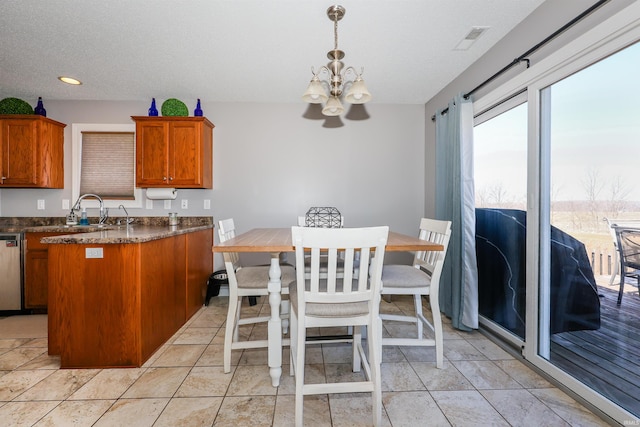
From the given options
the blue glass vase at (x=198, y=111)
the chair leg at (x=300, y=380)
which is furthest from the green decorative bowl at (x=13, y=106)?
the chair leg at (x=300, y=380)

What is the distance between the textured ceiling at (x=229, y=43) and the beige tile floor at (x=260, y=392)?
234 centimetres

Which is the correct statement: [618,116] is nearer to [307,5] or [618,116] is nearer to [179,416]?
[307,5]

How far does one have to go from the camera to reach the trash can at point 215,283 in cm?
321

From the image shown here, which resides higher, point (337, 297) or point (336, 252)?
point (336, 252)

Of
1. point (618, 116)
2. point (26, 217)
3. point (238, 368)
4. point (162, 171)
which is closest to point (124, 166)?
point (162, 171)

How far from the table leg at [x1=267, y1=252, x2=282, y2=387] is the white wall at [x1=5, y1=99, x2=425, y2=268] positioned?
1.88 m

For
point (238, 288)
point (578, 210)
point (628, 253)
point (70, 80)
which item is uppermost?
point (70, 80)

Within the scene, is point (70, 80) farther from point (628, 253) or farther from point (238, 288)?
point (628, 253)

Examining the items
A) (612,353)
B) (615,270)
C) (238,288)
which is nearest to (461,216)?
(615,270)

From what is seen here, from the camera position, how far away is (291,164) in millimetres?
3555

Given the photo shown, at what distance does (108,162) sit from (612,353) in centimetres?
473

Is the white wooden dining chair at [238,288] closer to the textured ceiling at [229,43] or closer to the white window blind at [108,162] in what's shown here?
the textured ceiling at [229,43]

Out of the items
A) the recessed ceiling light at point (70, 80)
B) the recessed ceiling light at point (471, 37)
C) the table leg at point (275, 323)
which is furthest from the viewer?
the recessed ceiling light at point (70, 80)

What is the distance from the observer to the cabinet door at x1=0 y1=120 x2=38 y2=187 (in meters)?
3.13
